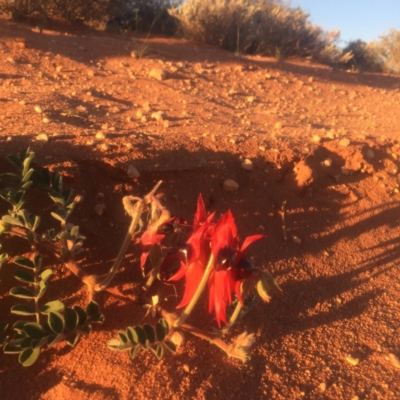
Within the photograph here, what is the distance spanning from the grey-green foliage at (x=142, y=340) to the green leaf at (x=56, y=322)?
17cm

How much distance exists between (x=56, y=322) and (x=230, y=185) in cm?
135

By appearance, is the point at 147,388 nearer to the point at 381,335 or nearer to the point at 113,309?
the point at 113,309

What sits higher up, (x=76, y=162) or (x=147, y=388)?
(x=76, y=162)

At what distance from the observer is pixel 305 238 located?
8.86ft

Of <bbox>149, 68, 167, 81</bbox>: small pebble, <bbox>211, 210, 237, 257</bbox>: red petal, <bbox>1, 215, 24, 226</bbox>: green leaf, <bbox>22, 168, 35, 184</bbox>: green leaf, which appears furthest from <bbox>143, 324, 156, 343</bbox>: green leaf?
<bbox>149, 68, 167, 81</bbox>: small pebble

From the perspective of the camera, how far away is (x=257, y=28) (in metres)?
7.63

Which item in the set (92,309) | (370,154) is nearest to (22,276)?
(92,309)

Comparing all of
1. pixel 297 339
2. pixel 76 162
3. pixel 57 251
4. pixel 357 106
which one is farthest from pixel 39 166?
pixel 357 106

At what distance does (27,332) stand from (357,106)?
4.86m

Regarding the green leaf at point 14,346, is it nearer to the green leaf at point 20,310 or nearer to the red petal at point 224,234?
the green leaf at point 20,310

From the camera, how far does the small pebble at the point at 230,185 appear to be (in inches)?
103

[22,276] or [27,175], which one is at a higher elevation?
[27,175]

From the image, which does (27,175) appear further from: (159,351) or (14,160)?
(159,351)

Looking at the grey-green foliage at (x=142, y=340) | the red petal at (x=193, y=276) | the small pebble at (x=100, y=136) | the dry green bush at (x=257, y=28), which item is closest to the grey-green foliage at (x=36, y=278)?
the grey-green foliage at (x=142, y=340)
